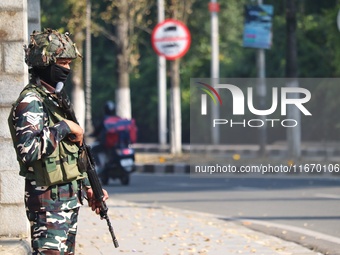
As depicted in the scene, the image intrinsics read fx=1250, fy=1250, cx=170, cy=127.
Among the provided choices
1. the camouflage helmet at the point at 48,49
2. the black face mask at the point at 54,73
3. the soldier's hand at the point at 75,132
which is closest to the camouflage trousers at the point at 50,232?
the soldier's hand at the point at 75,132

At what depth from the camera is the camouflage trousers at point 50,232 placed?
7.02 meters

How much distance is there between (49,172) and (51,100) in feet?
1.35

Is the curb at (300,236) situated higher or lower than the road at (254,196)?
higher

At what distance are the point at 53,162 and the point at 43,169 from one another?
0.07m

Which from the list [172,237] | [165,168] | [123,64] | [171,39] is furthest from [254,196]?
A: [123,64]

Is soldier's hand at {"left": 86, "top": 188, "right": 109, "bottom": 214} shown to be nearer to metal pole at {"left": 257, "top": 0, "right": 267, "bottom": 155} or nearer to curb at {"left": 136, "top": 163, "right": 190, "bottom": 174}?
curb at {"left": 136, "top": 163, "right": 190, "bottom": 174}

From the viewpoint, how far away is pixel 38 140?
271 inches

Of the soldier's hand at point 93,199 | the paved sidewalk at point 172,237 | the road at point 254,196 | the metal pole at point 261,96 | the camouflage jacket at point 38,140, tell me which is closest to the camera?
the camouflage jacket at point 38,140

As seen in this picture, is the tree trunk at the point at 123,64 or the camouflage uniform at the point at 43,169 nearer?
the camouflage uniform at the point at 43,169

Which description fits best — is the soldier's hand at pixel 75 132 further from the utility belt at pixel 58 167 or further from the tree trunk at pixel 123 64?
the tree trunk at pixel 123 64

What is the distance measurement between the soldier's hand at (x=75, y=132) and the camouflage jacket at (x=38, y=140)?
0.10 ft

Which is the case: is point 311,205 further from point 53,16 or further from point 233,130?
point 233,130

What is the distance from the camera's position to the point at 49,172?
699cm

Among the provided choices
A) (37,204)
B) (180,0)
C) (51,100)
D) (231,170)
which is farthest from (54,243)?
(180,0)
